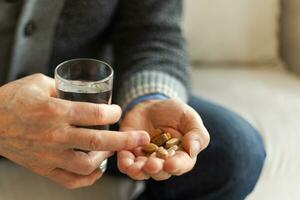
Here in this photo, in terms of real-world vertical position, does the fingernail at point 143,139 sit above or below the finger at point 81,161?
above

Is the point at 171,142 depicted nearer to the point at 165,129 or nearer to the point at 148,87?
the point at 165,129

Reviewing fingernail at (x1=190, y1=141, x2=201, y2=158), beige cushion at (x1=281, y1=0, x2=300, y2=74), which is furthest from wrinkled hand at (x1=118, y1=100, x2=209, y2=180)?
beige cushion at (x1=281, y1=0, x2=300, y2=74)

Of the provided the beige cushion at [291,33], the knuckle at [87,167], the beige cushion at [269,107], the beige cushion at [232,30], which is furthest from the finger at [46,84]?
the beige cushion at [291,33]

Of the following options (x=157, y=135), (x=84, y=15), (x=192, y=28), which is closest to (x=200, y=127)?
(x=157, y=135)

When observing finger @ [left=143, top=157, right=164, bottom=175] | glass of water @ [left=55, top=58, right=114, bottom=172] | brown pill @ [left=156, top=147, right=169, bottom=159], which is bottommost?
brown pill @ [left=156, top=147, right=169, bottom=159]

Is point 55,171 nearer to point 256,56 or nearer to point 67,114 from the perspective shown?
point 67,114

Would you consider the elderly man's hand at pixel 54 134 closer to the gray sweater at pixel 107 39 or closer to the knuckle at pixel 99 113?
→ the knuckle at pixel 99 113

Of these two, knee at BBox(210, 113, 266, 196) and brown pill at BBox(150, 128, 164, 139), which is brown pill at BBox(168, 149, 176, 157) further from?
knee at BBox(210, 113, 266, 196)
